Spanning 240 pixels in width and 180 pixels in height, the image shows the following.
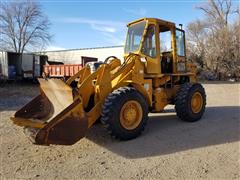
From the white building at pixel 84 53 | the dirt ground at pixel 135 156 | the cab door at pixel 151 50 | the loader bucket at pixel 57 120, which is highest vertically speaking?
the white building at pixel 84 53

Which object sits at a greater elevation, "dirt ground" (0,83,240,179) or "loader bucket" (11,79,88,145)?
"loader bucket" (11,79,88,145)

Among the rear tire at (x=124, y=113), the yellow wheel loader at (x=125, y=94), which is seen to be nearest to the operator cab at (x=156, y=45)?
the yellow wheel loader at (x=125, y=94)

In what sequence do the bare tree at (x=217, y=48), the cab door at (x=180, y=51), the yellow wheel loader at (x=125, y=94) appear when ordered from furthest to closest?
the bare tree at (x=217, y=48) < the cab door at (x=180, y=51) < the yellow wheel loader at (x=125, y=94)

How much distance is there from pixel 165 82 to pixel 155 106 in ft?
2.54

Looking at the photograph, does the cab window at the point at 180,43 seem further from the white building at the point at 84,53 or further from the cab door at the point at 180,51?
the white building at the point at 84,53

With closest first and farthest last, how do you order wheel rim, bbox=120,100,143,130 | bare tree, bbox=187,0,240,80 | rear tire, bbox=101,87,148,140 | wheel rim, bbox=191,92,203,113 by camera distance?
rear tire, bbox=101,87,148,140 < wheel rim, bbox=120,100,143,130 < wheel rim, bbox=191,92,203,113 < bare tree, bbox=187,0,240,80

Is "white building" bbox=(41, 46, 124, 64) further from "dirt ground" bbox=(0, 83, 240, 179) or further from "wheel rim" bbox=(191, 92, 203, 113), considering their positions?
"dirt ground" bbox=(0, 83, 240, 179)

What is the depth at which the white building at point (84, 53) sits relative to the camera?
81.1 feet

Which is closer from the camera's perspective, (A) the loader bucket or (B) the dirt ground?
(B) the dirt ground

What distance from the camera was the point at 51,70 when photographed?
1861 cm

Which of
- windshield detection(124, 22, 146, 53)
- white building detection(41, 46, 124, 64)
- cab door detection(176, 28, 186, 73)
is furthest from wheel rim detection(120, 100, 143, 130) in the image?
white building detection(41, 46, 124, 64)

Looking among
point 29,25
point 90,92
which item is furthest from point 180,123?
point 29,25

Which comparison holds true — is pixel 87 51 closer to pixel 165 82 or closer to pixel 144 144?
pixel 165 82

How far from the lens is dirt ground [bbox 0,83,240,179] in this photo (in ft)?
12.6
